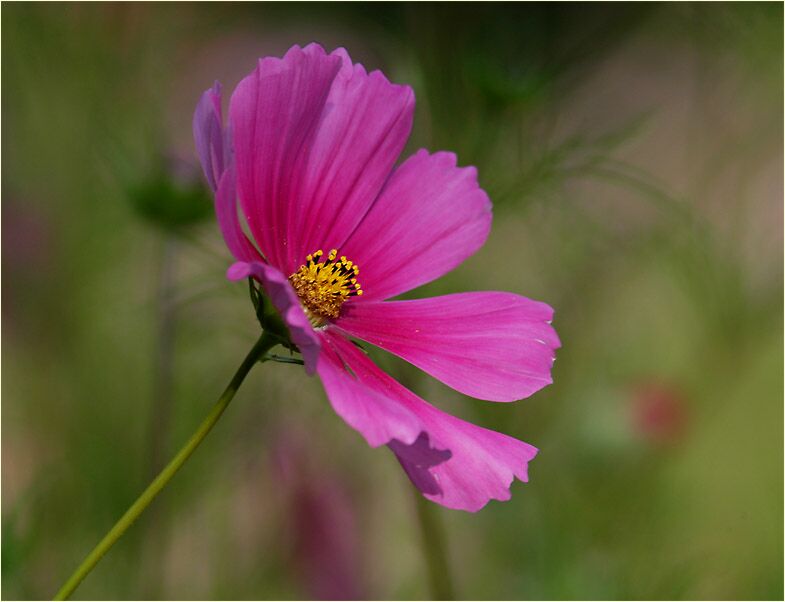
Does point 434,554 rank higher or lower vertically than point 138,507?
lower

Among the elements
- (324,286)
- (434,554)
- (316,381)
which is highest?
(324,286)

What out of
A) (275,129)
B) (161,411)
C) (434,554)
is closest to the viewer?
(275,129)

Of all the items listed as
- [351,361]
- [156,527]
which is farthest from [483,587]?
[351,361]

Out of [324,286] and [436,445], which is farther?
[324,286]

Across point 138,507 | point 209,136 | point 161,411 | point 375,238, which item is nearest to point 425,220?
point 375,238

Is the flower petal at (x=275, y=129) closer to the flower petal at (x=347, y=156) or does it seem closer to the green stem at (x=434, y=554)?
the flower petal at (x=347, y=156)

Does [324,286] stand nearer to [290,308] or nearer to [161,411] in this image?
[290,308]

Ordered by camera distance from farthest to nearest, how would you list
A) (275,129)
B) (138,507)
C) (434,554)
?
1. (434,554)
2. (275,129)
3. (138,507)
